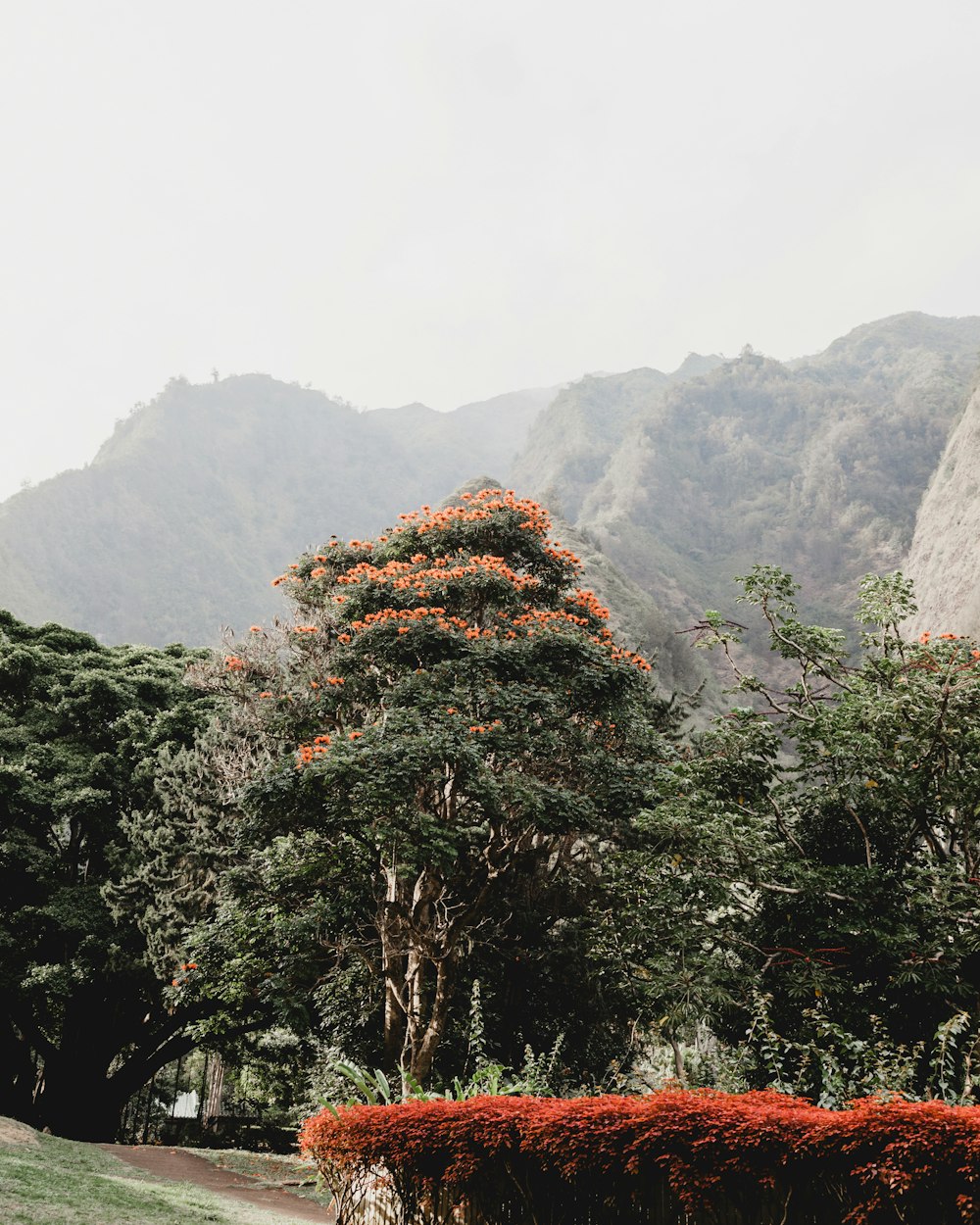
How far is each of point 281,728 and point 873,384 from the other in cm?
8417

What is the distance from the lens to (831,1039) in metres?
8.04

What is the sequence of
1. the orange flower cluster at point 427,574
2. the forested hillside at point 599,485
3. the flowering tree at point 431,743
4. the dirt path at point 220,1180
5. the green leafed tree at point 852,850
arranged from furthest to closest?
the forested hillside at point 599,485 < the dirt path at point 220,1180 < the orange flower cluster at point 427,574 < the flowering tree at point 431,743 < the green leafed tree at point 852,850

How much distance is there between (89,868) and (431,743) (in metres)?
8.95

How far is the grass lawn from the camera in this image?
22.4 ft

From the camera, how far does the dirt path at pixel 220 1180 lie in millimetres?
10734

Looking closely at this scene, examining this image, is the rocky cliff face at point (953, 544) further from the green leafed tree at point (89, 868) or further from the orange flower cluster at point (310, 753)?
the orange flower cluster at point (310, 753)

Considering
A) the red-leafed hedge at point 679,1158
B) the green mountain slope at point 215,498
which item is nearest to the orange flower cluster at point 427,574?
the red-leafed hedge at point 679,1158

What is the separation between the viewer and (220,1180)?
42.8 feet

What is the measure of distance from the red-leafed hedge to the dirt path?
22.2 feet

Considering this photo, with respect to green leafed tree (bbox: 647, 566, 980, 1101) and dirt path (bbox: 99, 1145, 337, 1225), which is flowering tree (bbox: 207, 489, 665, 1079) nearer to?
green leafed tree (bbox: 647, 566, 980, 1101)

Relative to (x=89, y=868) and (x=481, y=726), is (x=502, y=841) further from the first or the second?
(x=89, y=868)

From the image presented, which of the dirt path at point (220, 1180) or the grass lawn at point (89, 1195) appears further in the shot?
the dirt path at point (220, 1180)

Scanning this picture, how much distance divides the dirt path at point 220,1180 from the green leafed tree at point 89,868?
187cm

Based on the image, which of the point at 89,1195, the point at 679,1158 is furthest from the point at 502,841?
the point at 679,1158
